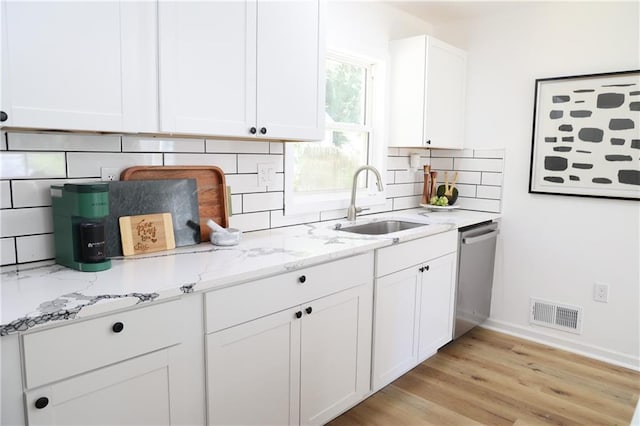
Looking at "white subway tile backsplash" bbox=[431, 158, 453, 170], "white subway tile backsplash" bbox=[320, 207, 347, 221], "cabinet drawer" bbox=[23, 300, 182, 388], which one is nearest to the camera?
"cabinet drawer" bbox=[23, 300, 182, 388]

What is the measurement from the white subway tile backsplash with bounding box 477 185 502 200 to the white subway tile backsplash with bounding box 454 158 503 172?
0.14m

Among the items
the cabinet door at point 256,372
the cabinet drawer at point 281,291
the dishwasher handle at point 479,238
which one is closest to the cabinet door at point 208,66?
the cabinet drawer at point 281,291

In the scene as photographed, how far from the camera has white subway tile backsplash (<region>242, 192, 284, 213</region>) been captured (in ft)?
7.85

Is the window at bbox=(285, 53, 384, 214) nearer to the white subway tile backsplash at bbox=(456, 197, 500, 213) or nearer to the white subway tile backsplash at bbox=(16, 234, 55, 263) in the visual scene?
the white subway tile backsplash at bbox=(456, 197, 500, 213)

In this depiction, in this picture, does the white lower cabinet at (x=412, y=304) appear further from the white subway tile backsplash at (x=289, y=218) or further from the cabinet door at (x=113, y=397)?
the cabinet door at (x=113, y=397)

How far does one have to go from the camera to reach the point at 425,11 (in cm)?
335

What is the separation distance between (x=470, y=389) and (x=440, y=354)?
0.45m

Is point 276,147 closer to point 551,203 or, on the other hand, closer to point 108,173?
point 108,173

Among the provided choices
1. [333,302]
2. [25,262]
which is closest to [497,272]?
[333,302]

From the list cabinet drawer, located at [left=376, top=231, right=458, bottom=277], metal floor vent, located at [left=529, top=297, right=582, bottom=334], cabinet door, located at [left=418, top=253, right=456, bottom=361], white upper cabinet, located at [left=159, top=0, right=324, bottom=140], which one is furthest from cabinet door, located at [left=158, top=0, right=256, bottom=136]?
metal floor vent, located at [left=529, top=297, right=582, bottom=334]

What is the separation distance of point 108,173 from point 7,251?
1.49 feet

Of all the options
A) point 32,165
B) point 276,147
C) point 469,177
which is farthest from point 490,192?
point 32,165

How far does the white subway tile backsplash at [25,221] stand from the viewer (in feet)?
5.25

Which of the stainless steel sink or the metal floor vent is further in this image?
the metal floor vent
